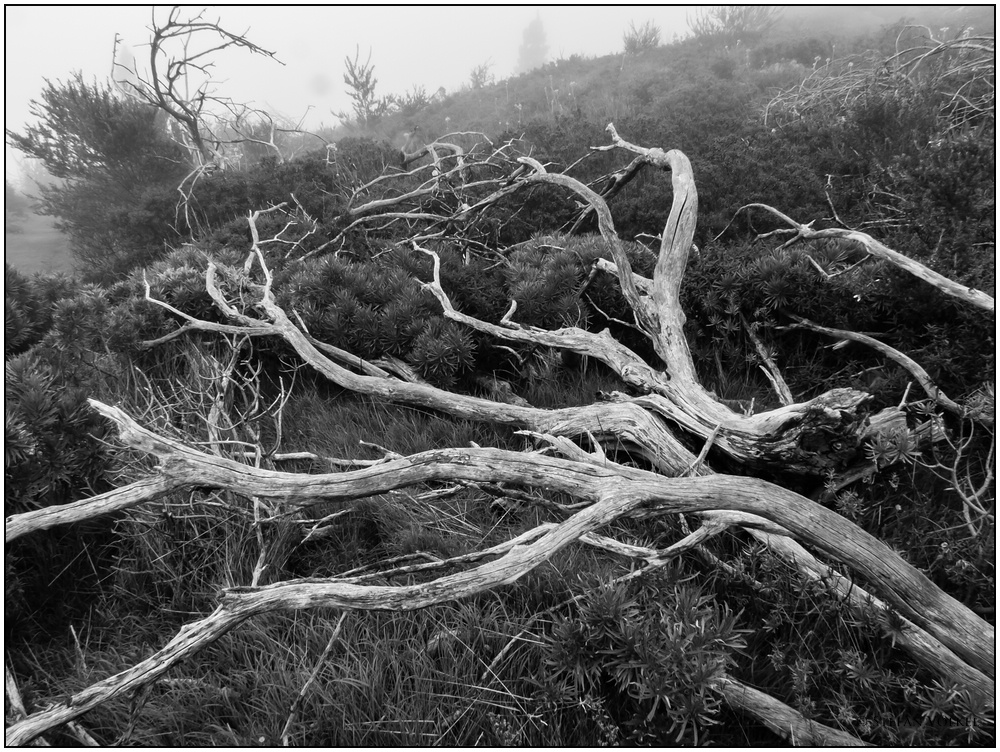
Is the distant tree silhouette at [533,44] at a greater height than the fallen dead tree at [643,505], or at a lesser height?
greater

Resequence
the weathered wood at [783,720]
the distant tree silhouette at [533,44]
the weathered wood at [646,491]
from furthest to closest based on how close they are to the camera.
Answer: the distant tree silhouette at [533,44]
the weathered wood at [646,491]
the weathered wood at [783,720]

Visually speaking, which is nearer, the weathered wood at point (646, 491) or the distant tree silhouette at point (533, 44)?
the weathered wood at point (646, 491)

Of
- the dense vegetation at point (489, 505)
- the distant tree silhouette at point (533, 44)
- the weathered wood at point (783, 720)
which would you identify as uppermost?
the distant tree silhouette at point (533, 44)

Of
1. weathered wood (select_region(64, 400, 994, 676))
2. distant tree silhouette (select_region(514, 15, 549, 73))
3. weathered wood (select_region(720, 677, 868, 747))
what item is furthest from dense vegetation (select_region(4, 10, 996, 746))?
distant tree silhouette (select_region(514, 15, 549, 73))

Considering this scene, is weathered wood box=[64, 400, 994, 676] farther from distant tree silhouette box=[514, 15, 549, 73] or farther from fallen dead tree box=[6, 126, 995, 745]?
distant tree silhouette box=[514, 15, 549, 73]

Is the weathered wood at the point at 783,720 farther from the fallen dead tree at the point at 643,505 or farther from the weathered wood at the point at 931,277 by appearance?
the weathered wood at the point at 931,277

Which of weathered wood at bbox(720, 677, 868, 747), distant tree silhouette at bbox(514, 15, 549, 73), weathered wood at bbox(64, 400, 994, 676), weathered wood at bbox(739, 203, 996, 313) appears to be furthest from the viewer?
Result: distant tree silhouette at bbox(514, 15, 549, 73)

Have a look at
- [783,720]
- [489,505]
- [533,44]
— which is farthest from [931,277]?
[533,44]

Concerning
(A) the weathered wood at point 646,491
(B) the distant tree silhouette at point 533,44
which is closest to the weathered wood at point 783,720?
(A) the weathered wood at point 646,491

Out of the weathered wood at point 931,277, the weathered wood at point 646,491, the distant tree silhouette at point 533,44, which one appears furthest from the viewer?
the distant tree silhouette at point 533,44

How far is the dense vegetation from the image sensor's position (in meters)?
1.60

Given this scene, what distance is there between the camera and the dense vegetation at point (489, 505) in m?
1.60

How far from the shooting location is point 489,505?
2395 mm

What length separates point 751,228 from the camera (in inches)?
202
